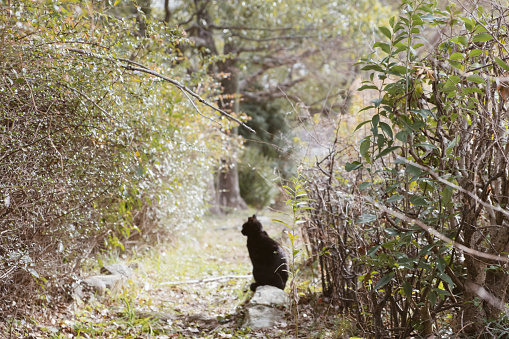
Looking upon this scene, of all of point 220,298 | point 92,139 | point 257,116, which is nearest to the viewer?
point 92,139

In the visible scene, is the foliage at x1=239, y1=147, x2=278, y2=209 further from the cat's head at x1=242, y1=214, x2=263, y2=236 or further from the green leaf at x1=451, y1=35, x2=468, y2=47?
the green leaf at x1=451, y1=35, x2=468, y2=47

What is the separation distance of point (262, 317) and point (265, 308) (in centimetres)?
14

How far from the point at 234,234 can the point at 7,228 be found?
22.1 feet

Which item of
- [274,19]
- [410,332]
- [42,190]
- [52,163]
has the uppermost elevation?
Result: [274,19]

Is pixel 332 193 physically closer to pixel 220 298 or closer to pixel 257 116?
pixel 220 298

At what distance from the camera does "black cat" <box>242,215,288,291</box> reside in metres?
4.28

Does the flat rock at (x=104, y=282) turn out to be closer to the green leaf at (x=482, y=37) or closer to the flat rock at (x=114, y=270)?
the flat rock at (x=114, y=270)

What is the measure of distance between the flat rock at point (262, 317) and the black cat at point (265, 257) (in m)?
0.51

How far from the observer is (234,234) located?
30.4ft

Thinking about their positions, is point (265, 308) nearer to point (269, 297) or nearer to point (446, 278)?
point (269, 297)

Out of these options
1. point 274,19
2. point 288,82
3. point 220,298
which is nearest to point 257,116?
point 288,82

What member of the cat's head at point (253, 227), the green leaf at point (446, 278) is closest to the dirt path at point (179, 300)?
the cat's head at point (253, 227)

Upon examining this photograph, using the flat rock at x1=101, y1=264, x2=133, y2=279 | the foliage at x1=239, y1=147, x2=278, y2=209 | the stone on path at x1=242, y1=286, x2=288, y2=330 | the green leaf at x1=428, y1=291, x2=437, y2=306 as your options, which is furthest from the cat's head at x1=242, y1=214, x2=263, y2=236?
the foliage at x1=239, y1=147, x2=278, y2=209

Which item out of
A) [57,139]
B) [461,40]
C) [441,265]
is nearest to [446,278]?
[441,265]
